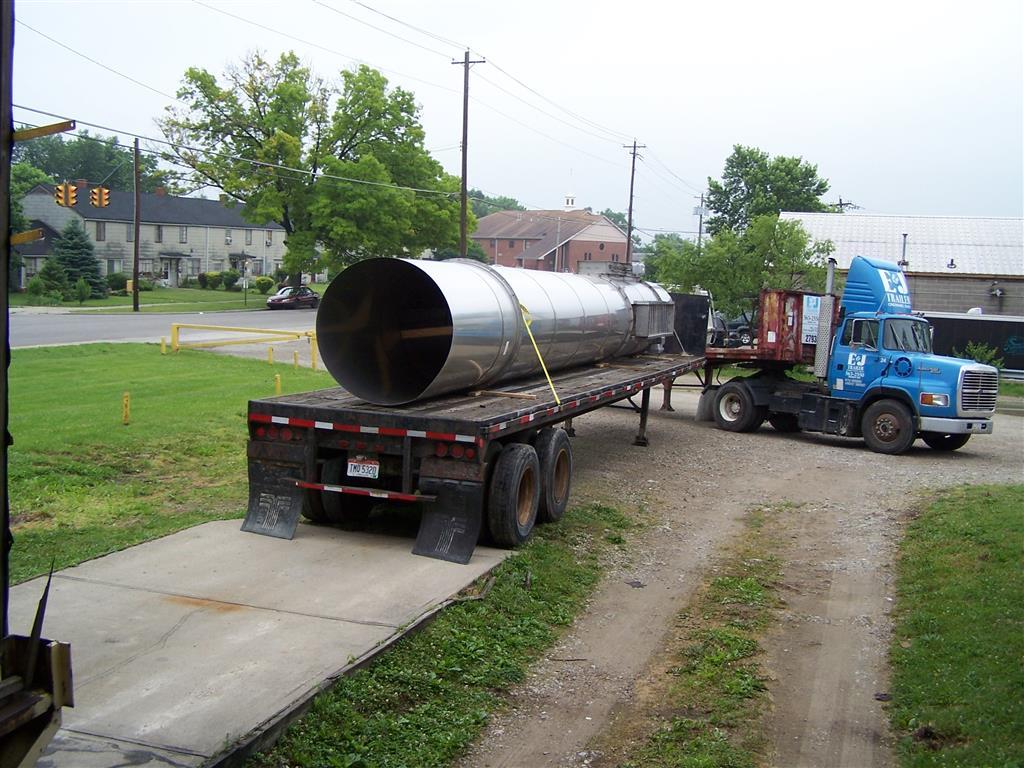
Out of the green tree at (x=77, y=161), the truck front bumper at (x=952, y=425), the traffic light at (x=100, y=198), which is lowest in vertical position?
the truck front bumper at (x=952, y=425)

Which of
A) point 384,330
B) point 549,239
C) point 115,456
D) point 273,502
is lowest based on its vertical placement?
point 115,456

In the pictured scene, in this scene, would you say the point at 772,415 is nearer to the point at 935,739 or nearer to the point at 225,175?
the point at 935,739

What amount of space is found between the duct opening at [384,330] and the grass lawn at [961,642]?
5280mm

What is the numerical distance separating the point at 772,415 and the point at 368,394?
12.8m

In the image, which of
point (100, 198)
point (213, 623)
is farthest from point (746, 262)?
point (213, 623)

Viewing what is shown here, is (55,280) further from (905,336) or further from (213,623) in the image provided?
(213,623)

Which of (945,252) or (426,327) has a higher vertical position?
(945,252)

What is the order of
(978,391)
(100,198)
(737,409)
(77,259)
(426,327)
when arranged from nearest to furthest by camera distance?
(426,327), (978,391), (737,409), (100,198), (77,259)

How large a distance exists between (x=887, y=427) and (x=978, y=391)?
1684 mm

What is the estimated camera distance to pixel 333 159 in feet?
168

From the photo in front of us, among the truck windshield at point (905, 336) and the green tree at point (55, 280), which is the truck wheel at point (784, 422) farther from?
the green tree at point (55, 280)

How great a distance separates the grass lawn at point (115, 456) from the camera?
10023 millimetres

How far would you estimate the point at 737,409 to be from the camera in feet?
68.6

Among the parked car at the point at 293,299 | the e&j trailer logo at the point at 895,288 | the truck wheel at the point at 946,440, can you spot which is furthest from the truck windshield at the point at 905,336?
the parked car at the point at 293,299
